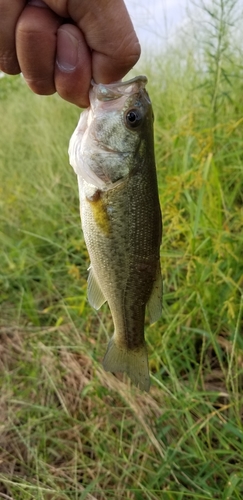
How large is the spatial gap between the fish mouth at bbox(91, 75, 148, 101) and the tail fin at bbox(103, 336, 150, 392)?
0.82 meters

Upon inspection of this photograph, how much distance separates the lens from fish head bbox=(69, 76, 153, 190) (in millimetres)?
1602

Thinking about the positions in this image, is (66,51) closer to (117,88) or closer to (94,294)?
(117,88)

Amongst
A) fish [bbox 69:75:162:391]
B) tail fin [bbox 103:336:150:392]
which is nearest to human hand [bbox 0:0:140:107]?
fish [bbox 69:75:162:391]

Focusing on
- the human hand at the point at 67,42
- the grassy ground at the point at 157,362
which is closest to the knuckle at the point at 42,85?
the human hand at the point at 67,42

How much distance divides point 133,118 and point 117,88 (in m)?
0.10

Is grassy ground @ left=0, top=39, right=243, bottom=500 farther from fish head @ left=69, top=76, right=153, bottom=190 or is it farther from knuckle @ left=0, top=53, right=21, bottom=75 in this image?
knuckle @ left=0, top=53, right=21, bottom=75

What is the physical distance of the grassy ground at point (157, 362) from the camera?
2.05m

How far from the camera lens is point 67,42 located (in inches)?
52.6

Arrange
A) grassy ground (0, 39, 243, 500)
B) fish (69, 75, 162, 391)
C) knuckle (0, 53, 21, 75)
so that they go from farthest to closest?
grassy ground (0, 39, 243, 500) → fish (69, 75, 162, 391) → knuckle (0, 53, 21, 75)

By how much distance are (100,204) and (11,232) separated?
2.93 m

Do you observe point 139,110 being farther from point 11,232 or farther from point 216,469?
point 11,232

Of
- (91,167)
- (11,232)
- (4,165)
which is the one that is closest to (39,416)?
(91,167)

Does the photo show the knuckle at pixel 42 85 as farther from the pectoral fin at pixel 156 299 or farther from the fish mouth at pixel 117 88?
the pectoral fin at pixel 156 299

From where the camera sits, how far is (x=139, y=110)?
63.5 inches
